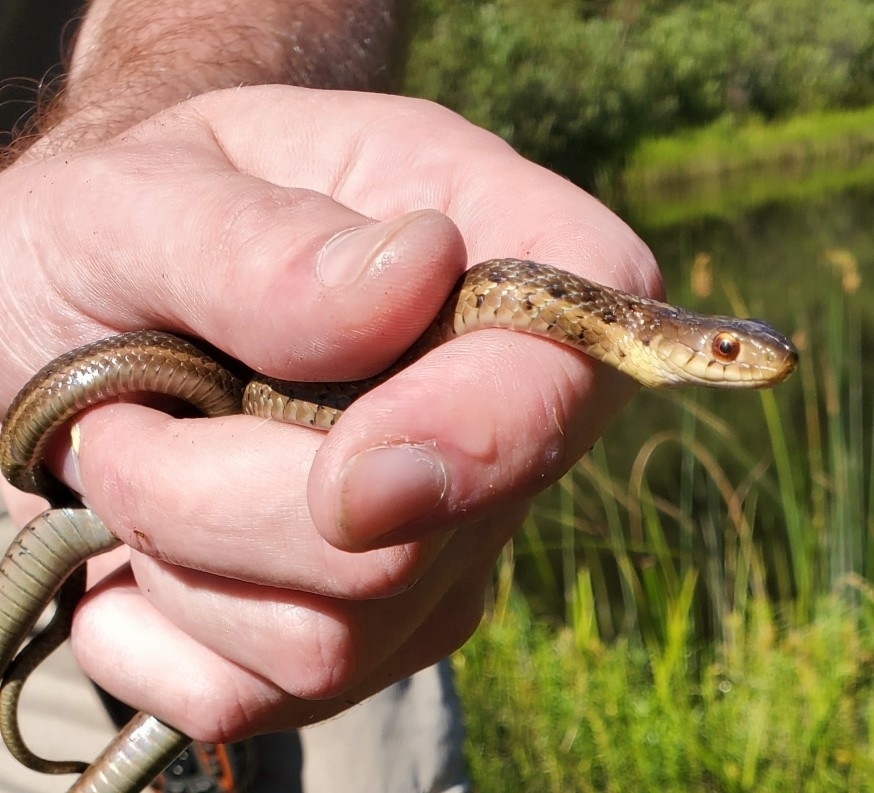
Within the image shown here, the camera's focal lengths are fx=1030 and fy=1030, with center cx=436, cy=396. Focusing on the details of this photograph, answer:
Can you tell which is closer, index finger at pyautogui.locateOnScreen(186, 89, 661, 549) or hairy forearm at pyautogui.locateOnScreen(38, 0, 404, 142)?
index finger at pyautogui.locateOnScreen(186, 89, 661, 549)

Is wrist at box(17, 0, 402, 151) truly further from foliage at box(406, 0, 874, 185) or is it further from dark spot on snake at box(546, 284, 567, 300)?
foliage at box(406, 0, 874, 185)

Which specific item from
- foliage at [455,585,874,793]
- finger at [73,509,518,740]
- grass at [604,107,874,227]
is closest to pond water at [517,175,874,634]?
foliage at [455,585,874,793]

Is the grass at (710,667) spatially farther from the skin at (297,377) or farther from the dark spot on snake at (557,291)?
the dark spot on snake at (557,291)

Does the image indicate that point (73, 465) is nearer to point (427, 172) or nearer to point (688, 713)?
point (427, 172)

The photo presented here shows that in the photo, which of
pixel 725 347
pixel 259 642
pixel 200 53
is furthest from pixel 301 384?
pixel 200 53

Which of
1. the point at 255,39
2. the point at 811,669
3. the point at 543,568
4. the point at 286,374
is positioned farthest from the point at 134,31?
the point at 543,568
